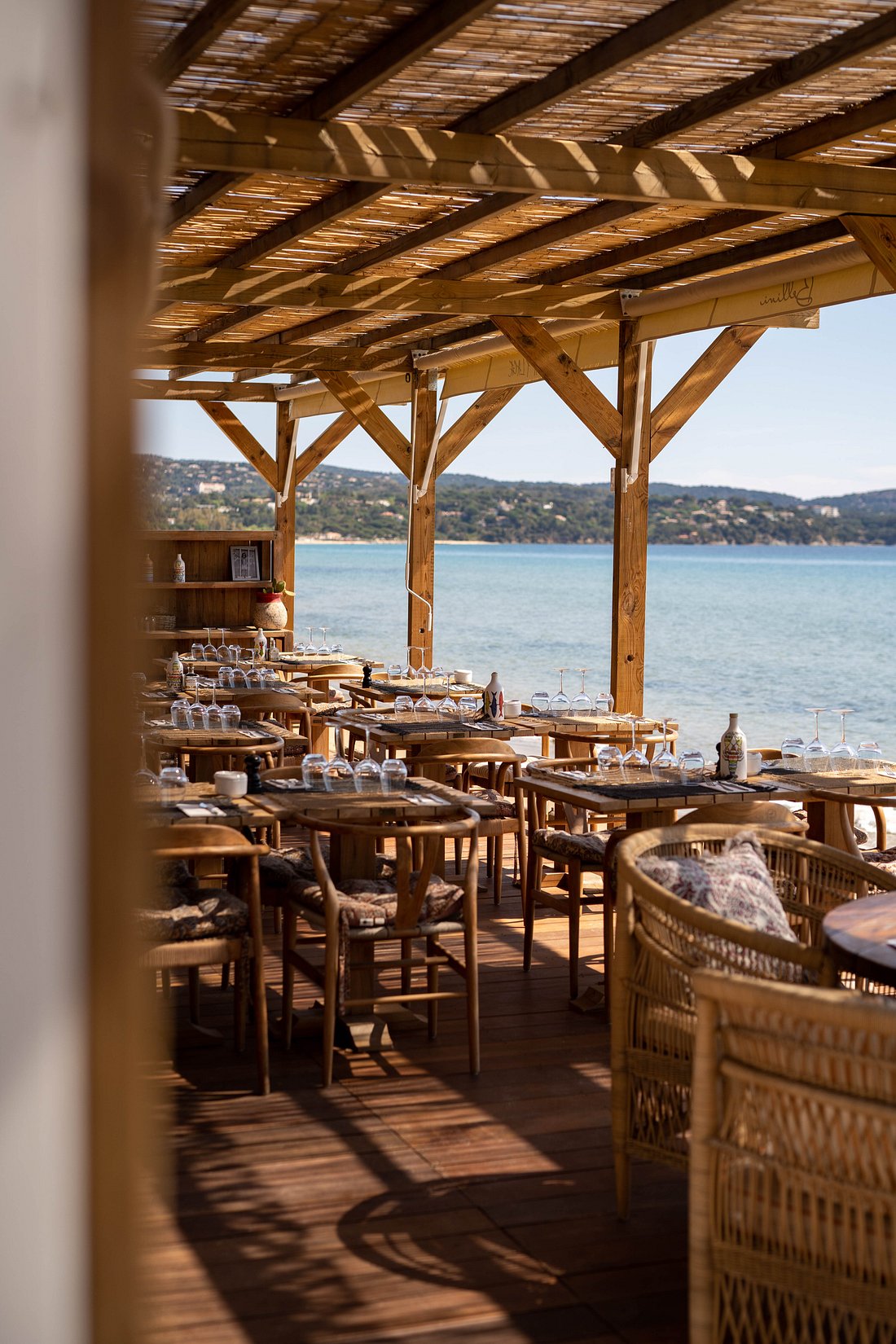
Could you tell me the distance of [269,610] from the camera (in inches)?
480

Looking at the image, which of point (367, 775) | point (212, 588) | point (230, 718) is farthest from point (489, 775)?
point (212, 588)

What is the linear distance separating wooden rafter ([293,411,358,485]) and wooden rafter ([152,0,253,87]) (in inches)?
396

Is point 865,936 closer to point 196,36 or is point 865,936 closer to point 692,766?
point 692,766

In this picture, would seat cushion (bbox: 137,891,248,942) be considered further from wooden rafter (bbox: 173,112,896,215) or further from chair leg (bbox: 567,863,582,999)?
wooden rafter (bbox: 173,112,896,215)

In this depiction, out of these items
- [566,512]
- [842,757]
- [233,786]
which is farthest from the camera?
[566,512]

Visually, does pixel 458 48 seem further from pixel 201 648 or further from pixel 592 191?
pixel 201 648

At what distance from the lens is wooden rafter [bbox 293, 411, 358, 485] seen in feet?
49.1

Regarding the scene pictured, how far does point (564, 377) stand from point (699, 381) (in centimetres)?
82

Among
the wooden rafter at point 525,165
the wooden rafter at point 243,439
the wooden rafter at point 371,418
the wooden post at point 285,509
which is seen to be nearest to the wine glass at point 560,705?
the wooden rafter at point 525,165

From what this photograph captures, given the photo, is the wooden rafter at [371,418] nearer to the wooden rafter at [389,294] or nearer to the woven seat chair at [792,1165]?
the wooden rafter at [389,294]

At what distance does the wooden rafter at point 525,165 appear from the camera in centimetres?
510

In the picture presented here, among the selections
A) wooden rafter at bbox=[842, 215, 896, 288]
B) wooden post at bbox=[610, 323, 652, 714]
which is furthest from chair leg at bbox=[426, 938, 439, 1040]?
wooden post at bbox=[610, 323, 652, 714]

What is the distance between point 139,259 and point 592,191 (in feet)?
16.0

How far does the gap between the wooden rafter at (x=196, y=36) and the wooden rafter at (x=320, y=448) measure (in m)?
10.1
